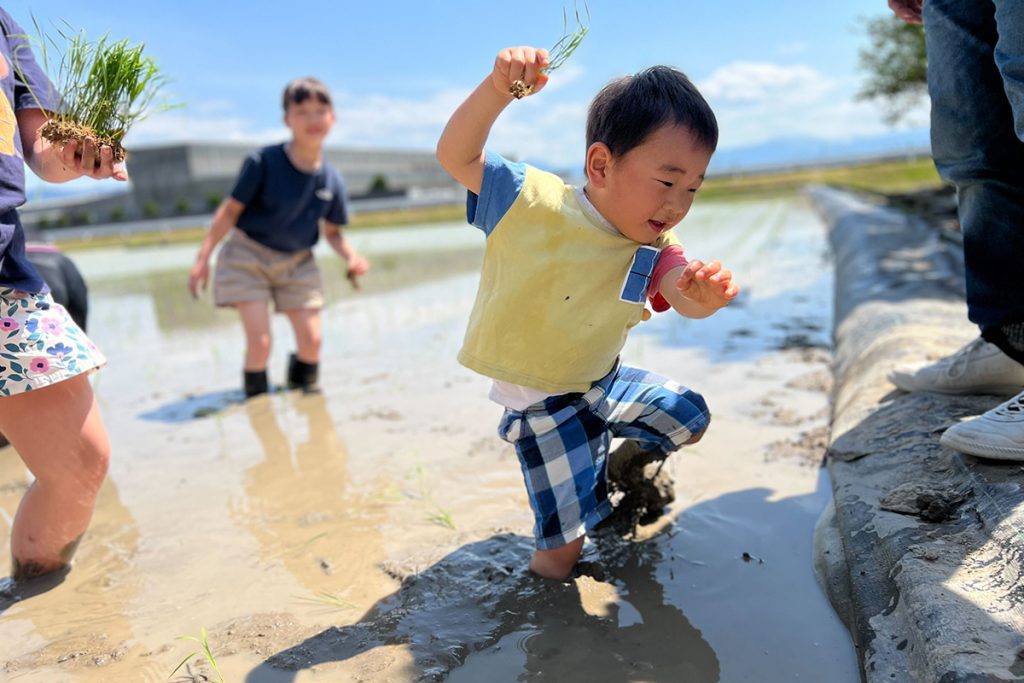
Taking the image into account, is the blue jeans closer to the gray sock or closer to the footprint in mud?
the gray sock

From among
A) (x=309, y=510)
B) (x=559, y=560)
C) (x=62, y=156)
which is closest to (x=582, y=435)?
(x=559, y=560)

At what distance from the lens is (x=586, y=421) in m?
2.03

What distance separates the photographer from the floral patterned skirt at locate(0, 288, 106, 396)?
6.47 ft

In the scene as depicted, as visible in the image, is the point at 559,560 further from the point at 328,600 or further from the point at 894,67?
the point at 894,67

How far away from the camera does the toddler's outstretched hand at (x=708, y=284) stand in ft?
5.27

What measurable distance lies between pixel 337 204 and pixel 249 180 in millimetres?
561

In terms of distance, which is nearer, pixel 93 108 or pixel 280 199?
pixel 93 108

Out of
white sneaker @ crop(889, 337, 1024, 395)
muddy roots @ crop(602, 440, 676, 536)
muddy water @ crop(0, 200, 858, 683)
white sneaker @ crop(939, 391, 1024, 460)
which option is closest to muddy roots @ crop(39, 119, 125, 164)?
muddy water @ crop(0, 200, 858, 683)

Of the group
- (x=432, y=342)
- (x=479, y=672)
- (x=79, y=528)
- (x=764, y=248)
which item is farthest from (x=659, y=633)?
(x=764, y=248)

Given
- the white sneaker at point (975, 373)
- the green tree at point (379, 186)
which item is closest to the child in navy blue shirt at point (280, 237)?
the white sneaker at point (975, 373)

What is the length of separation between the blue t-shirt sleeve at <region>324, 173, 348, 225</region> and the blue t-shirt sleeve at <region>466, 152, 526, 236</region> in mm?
3072

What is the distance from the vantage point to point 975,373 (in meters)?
2.33

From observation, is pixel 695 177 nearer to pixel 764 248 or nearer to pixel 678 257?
pixel 678 257

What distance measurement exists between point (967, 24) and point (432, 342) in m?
3.96
